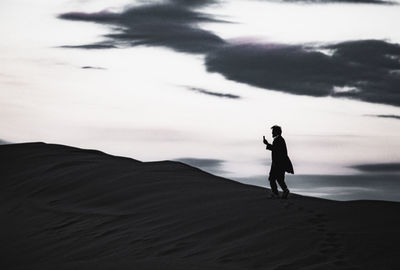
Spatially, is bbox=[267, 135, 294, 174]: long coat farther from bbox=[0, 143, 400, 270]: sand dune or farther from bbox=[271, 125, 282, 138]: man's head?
bbox=[0, 143, 400, 270]: sand dune

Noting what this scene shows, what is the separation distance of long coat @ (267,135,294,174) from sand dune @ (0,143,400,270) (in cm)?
73

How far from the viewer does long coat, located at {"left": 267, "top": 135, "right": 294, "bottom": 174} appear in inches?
509

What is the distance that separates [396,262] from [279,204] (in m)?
4.23

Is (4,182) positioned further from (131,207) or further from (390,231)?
(390,231)

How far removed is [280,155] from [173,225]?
101 inches

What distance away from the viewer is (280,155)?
1293 cm

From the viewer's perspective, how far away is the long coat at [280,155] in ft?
42.4

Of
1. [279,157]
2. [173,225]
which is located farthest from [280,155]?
[173,225]

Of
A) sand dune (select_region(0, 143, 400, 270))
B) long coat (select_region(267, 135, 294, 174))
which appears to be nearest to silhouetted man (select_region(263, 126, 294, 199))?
long coat (select_region(267, 135, 294, 174))

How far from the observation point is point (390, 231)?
10172 millimetres

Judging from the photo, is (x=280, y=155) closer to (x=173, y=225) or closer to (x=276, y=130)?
(x=276, y=130)

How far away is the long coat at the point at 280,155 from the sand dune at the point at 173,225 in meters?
0.73

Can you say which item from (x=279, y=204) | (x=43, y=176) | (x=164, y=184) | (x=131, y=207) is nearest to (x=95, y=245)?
(x=131, y=207)

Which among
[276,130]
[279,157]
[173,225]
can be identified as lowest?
[173,225]
